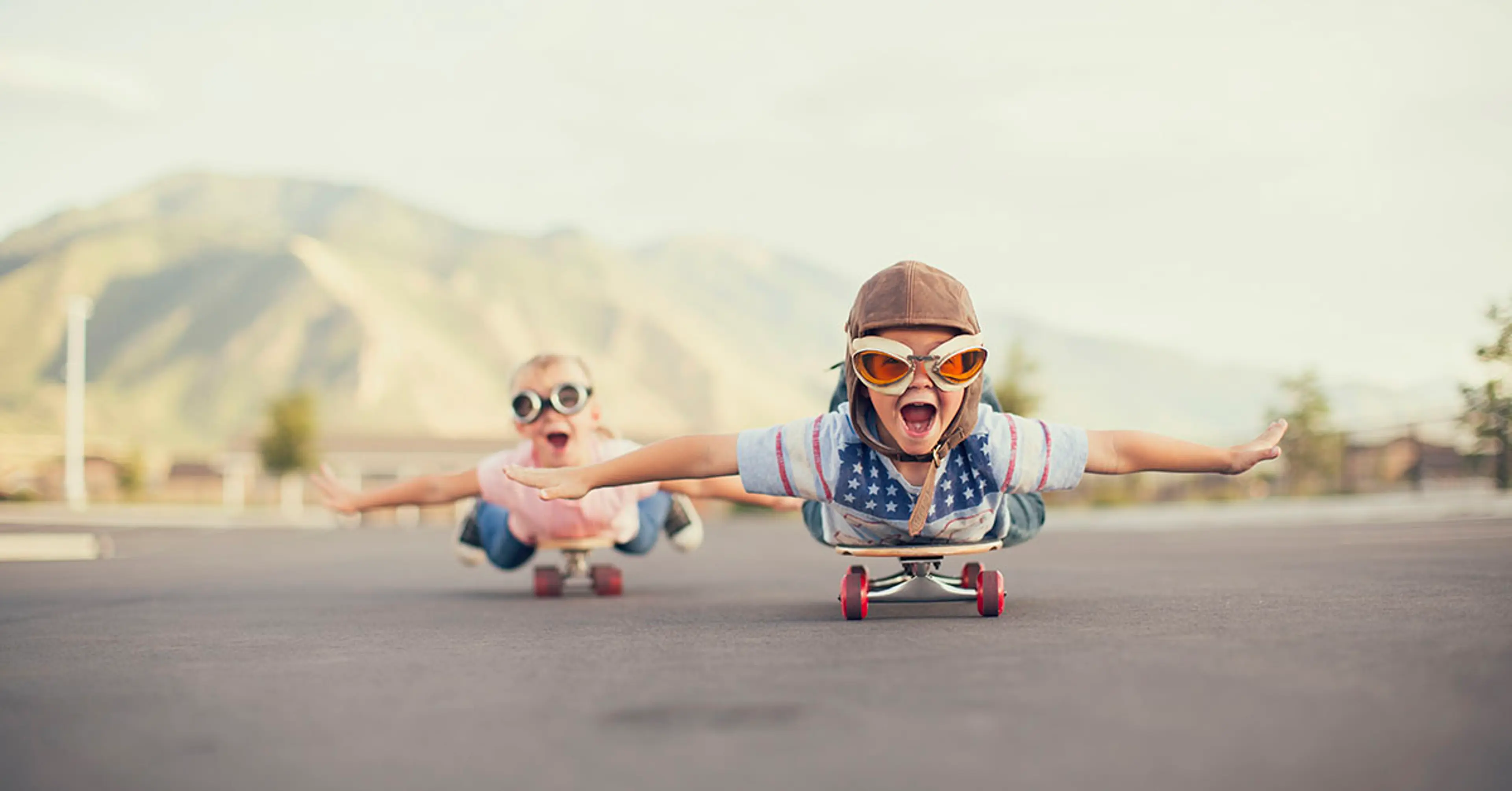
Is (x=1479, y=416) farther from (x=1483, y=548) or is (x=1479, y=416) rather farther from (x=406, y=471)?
(x=406, y=471)

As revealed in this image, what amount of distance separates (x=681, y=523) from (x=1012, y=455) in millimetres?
3881

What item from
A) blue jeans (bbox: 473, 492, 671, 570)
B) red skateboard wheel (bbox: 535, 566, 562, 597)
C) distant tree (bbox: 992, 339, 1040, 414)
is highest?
distant tree (bbox: 992, 339, 1040, 414)

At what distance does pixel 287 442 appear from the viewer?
53.1m

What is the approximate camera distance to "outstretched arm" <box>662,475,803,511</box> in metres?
6.66

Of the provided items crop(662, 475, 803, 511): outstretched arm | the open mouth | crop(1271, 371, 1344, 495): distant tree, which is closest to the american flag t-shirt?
the open mouth

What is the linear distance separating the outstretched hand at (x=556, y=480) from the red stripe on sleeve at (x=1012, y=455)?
166 cm

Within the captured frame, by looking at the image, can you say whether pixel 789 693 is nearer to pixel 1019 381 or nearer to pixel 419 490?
pixel 419 490

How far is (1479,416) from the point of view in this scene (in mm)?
19000

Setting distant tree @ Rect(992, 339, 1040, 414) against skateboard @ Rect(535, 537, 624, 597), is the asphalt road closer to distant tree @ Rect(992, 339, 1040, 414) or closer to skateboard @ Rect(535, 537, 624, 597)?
skateboard @ Rect(535, 537, 624, 597)

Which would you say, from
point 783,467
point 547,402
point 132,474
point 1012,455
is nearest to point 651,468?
point 783,467

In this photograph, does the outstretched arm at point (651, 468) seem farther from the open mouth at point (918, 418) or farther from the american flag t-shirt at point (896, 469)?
the open mouth at point (918, 418)

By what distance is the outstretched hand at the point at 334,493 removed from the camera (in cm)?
733

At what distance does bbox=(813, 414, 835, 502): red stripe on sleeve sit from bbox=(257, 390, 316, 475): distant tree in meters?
50.3

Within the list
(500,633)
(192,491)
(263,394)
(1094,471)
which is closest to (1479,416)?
(1094,471)
